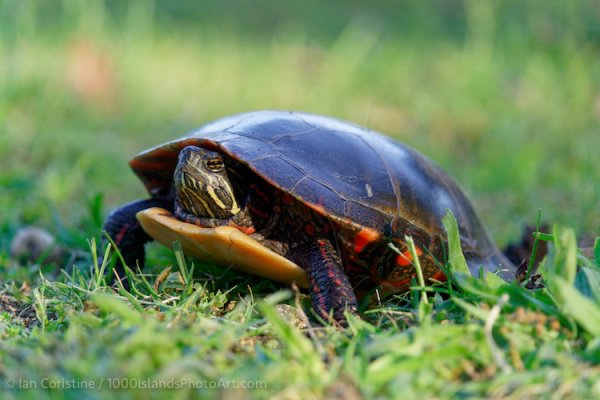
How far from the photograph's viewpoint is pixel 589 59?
15.1 feet

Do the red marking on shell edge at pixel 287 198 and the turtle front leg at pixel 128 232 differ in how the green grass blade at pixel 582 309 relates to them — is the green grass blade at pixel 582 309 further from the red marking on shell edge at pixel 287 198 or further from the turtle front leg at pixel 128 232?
the turtle front leg at pixel 128 232

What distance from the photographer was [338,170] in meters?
1.88

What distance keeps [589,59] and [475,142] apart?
3.78 feet

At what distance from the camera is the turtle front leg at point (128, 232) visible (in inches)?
82.4

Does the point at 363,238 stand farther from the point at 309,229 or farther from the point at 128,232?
the point at 128,232

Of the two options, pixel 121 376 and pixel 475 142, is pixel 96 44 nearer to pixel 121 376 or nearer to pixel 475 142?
pixel 475 142

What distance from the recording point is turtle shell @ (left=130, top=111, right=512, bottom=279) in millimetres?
1791

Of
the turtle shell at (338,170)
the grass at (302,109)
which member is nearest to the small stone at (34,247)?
the grass at (302,109)

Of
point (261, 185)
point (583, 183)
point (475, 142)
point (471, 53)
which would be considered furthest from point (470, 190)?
point (261, 185)

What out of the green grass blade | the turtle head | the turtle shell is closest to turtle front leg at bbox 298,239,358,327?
the turtle shell

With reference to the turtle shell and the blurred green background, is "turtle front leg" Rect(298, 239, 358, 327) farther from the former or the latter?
the blurred green background

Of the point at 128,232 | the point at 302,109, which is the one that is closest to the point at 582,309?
the point at 128,232

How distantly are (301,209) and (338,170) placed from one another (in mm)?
171

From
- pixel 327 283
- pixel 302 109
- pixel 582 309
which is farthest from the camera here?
pixel 302 109
